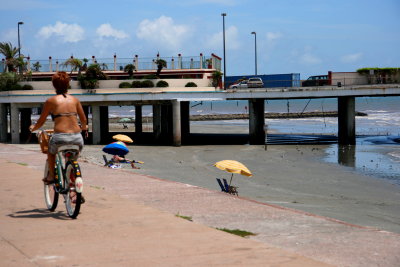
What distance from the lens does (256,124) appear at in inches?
1842

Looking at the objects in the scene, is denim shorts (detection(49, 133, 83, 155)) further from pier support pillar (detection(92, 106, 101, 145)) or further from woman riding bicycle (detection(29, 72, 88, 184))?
pier support pillar (detection(92, 106, 101, 145))

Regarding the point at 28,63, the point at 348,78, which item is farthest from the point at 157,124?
the point at 348,78

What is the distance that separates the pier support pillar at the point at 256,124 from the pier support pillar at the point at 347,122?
5.99 m

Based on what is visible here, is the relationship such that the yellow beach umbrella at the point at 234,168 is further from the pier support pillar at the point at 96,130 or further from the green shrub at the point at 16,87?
the green shrub at the point at 16,87

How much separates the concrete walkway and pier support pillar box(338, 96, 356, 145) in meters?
34.2

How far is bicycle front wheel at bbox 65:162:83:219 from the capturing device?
9070 mm

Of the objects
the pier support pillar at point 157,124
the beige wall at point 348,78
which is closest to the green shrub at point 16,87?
the pier support pillar at point 157,124

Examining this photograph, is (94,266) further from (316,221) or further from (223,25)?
(223,25)

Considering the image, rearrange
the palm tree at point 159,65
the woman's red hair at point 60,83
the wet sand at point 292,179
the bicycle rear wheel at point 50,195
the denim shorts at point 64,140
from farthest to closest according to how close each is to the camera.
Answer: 1. the palm tree at point 159,65
2. the wet sand at point 292,179
3. the bicycle rear wheel at point 50,195
4. the woman's red hair at point 60,83
5. the denim shorts at point 64,140

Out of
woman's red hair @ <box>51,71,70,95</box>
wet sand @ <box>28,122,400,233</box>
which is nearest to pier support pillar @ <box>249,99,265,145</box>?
wet sand @ <box>28,122,400,233</box>

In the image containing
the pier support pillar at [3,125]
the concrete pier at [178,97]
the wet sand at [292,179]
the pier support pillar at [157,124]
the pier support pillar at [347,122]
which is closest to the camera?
the wet sand at [292,179]

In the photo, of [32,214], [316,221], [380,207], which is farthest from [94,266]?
[380,207]

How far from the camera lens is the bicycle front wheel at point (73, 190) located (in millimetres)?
9070

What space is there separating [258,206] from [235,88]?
35.4 m
